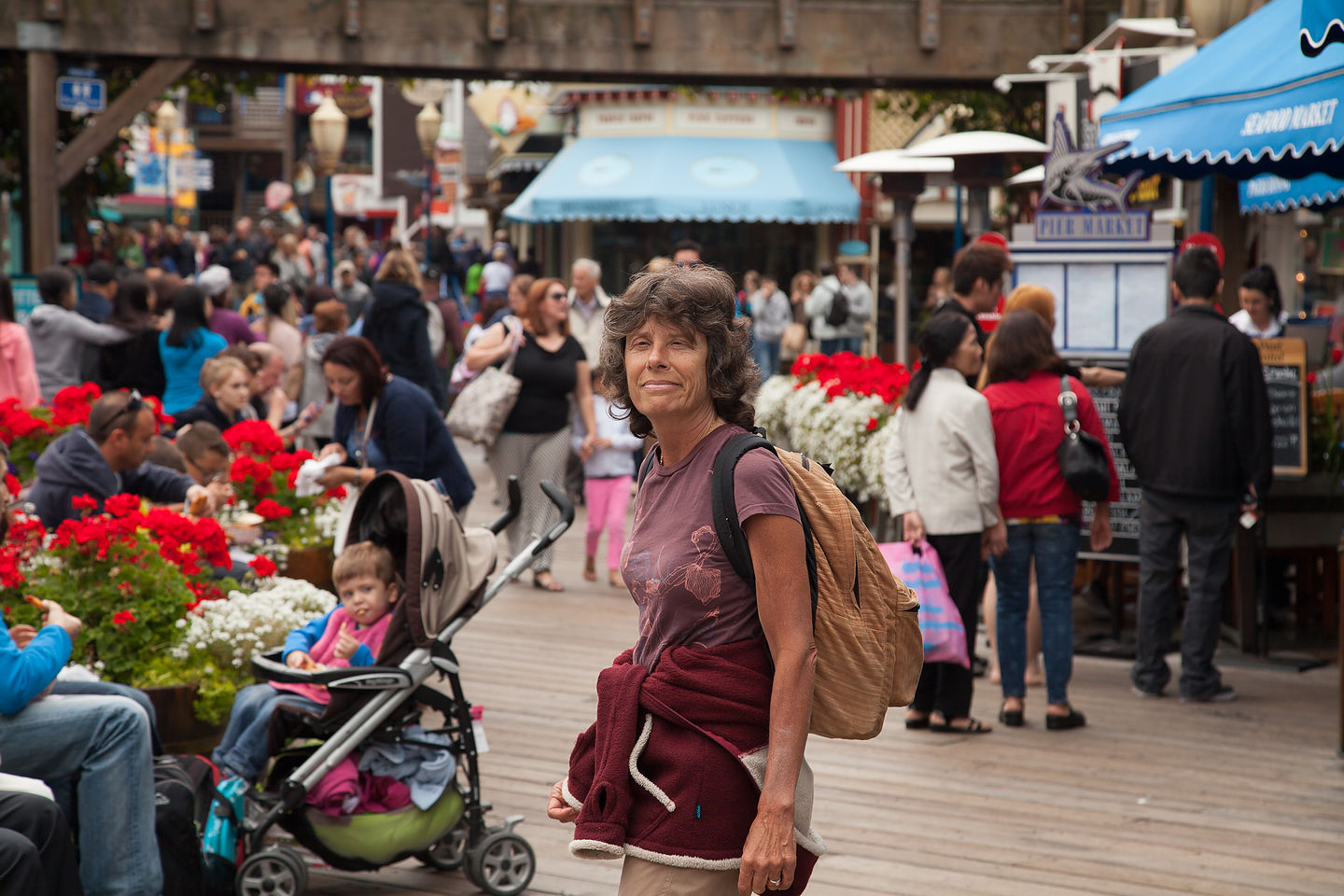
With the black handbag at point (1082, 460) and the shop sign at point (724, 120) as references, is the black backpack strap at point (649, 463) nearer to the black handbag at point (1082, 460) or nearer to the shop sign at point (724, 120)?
the black handbag at point (1082, 460)

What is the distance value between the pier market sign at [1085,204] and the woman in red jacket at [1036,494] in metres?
2.24

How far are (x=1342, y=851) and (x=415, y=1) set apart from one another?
1123cm

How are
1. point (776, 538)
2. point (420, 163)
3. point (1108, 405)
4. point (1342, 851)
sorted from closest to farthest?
point (776, 538) < point (1342, 851) < point (1108, 405) < point (420, 163)

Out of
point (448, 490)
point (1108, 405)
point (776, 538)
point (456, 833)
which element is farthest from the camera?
point (1108, 405)

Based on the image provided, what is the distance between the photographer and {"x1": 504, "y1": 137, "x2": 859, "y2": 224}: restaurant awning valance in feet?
92.2

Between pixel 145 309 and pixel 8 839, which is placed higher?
pixel 145 309

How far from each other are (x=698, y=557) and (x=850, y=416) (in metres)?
5.84

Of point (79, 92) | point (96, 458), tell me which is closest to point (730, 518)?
point (96, 458)

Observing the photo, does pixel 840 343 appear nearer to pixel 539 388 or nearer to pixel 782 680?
pixel 539 388

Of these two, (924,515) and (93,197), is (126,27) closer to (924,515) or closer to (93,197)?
(93,197)

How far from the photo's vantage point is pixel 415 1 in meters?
13.9

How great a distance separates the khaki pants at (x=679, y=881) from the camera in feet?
8.98

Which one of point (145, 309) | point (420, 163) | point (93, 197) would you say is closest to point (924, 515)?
point (145, 309)

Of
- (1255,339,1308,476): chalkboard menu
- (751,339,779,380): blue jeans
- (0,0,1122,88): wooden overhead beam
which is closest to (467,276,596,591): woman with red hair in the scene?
(1255,339,1308,476): chalkboard menu
